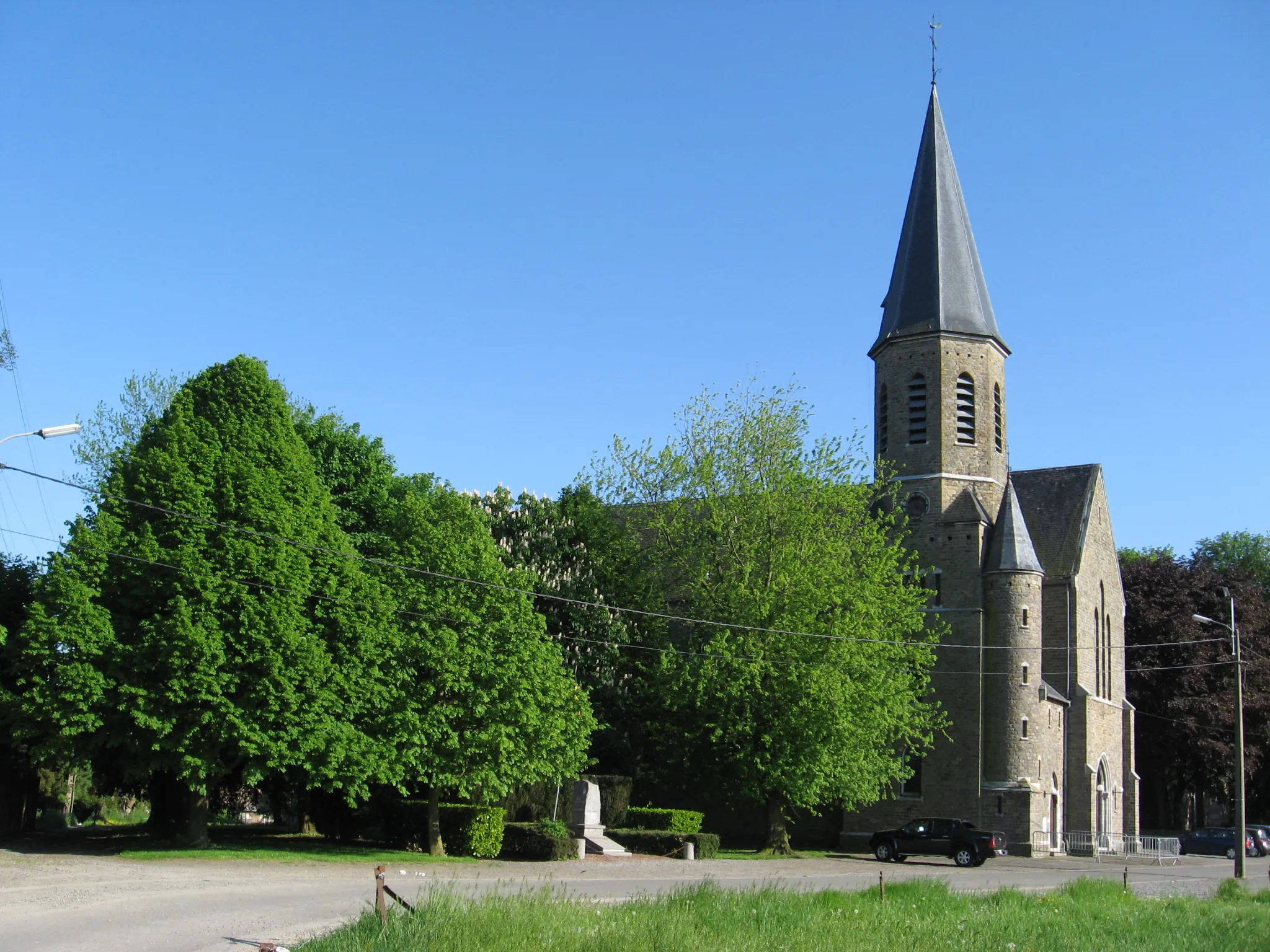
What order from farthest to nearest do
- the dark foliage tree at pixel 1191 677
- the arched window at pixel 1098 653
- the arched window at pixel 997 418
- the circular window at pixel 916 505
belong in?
the dark foliage tree at pixel 1191 677 < the arched window at pixel 1098 653 < the arched window at pixel 997 418 < the circular window at pixel 916 505

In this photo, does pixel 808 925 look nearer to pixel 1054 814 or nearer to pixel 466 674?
pixel 466 674

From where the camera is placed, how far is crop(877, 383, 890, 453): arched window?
44781 millimetres

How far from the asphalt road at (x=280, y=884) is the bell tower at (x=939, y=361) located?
45.2 ft

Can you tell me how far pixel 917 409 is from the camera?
44.1 m

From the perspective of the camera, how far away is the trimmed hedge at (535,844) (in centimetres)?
3025

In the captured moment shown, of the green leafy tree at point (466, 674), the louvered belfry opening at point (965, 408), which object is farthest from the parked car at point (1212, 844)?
the green leafy tree at point (466, 674)

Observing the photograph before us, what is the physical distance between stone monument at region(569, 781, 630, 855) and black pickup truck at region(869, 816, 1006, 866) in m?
8.21

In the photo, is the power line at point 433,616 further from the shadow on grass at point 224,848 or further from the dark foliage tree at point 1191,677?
the dark foliage tree at point 1191,677

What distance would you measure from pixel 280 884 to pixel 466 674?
896cm

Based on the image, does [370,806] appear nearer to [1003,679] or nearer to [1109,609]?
[1003,679]

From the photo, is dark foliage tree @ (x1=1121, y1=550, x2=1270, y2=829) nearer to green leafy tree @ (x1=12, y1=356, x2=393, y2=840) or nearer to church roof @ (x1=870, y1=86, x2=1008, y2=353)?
church roof @ (x1=870, y1=86, x2=1008, y2=353)

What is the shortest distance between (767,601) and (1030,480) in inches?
655

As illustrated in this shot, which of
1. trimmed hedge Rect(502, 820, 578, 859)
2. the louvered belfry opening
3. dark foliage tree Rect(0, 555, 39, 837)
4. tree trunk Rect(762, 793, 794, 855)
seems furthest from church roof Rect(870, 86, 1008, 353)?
dark foliage tree Rect(0, 555, 39, 837)

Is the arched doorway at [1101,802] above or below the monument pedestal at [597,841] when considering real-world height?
above
